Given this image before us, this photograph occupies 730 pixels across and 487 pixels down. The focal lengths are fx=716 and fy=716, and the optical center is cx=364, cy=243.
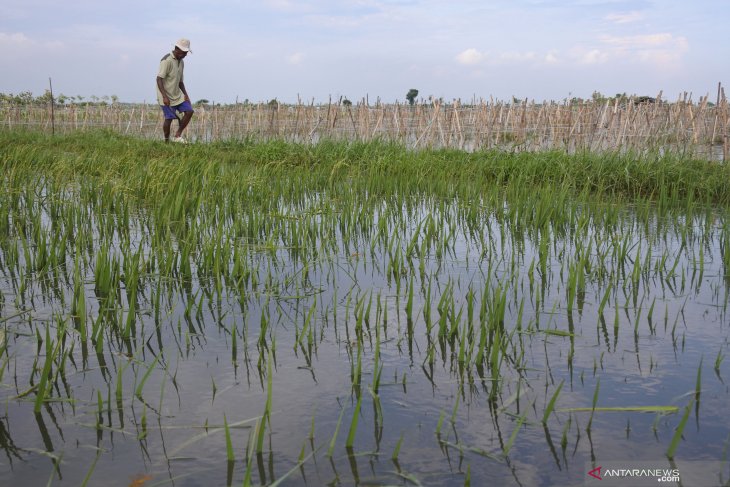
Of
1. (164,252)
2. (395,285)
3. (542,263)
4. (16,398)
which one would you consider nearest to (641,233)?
(542,263)

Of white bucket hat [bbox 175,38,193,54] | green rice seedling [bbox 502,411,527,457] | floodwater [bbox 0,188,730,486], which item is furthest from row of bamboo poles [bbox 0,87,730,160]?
green rice seedling [bbox 502,411,527,457]

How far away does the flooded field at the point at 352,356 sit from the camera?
6.75 ft

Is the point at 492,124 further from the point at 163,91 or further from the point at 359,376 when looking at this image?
the point at 359,376

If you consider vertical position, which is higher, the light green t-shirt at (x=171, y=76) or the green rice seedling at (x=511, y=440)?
the light green t-shirt at (x=171, y=76)

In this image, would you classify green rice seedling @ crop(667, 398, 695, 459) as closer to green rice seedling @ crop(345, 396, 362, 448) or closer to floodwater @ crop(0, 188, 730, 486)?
floodwater @ crop(0, 188, 730, 486)

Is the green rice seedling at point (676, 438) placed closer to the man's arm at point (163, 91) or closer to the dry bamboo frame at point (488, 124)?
the dry bamboo frame at point (488, 124)

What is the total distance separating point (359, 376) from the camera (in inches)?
100

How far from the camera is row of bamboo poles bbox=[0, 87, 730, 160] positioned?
12.4m

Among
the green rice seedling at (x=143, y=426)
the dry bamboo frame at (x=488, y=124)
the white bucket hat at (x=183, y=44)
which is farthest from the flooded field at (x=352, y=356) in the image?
the dry bamboo frame at (x=488, y=124)

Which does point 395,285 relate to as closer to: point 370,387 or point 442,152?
point 370,387

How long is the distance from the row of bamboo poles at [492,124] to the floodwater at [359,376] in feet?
19.6

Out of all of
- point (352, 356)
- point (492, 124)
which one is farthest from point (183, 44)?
point (352, 356)

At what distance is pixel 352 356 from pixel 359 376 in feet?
0.51

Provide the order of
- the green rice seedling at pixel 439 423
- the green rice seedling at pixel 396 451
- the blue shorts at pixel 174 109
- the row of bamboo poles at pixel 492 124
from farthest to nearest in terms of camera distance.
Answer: the row of bamboo poles at pixel 492 124, the blue shorts at pixel 174 109, the green rice seedling at pixel 439 423, the green rice seedling at pixel 396 451
